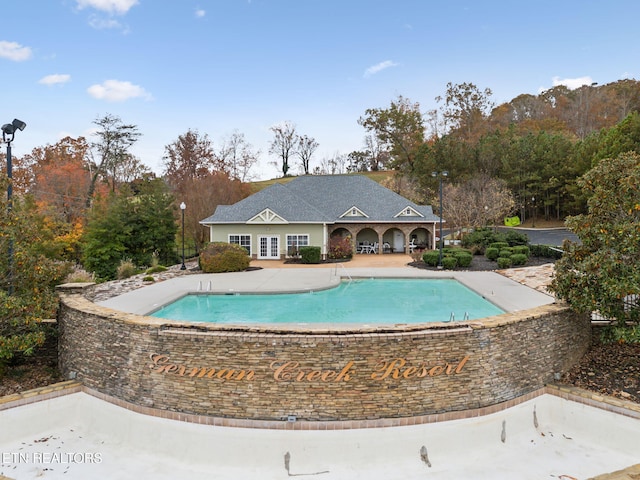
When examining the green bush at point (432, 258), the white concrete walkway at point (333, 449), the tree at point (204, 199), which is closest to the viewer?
the white concrete walkway at point (333, 449)

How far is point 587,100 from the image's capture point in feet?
178

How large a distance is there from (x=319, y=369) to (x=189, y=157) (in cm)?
4171

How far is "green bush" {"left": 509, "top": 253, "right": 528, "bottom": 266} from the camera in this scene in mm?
18906

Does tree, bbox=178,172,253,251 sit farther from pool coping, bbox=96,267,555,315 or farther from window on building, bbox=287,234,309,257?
pool coping, bbox=96,267,555,315

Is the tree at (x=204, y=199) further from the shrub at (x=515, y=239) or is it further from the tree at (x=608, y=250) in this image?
the tree at (x=608, y=250)

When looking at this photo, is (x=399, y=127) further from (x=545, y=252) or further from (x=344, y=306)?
(x=344, y=306)

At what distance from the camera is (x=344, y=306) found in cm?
1202

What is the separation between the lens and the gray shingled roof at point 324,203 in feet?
79.8

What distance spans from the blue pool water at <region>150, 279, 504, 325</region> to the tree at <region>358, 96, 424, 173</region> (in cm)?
3732

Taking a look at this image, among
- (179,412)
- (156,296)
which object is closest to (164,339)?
(179,412)

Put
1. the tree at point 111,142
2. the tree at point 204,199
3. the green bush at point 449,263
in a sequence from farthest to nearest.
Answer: the tree at point 111,142 < the tree at point 204,199 < the green bush at point 449,263

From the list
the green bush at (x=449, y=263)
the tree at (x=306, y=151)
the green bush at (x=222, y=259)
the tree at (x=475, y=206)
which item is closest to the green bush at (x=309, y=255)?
the green bush at (x=222, y=259)

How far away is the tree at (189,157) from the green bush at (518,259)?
33595mm

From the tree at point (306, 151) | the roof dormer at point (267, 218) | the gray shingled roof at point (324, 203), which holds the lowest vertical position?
the roof dormer at point (267, 218)
